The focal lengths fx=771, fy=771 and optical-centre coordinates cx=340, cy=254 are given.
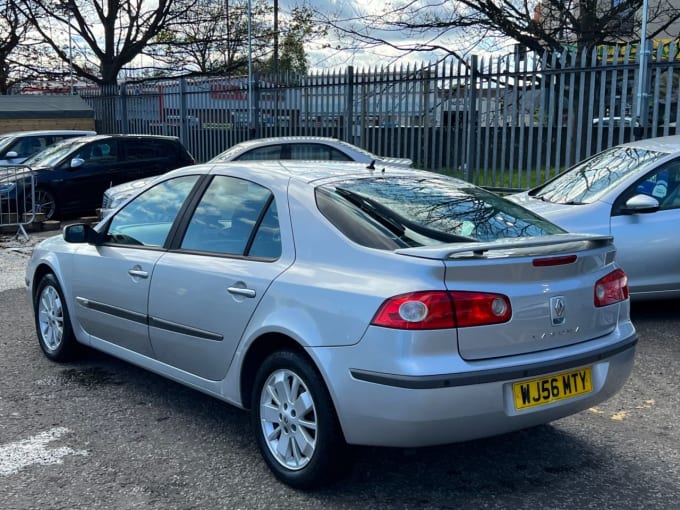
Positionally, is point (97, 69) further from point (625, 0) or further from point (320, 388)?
point (320, 388)

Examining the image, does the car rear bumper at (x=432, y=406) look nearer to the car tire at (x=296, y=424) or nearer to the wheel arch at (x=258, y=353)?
the car tire at (x=296, y=424)

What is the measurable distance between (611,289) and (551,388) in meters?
0.66

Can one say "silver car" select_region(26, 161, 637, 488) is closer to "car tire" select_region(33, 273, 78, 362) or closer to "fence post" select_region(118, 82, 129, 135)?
"car tire" select_region(33, 273, 78, 362)

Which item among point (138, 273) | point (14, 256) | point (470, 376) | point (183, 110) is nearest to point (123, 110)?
point (183, 110)

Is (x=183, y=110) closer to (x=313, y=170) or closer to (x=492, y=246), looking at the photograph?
(x=313, y=170)

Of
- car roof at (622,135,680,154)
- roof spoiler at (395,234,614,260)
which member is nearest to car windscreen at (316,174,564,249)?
roof spoiler at (395,234,614,260)

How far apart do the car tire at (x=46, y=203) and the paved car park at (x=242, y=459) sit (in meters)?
8.90

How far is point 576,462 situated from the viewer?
12.8 feet

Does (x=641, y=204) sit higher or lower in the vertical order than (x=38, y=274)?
higher

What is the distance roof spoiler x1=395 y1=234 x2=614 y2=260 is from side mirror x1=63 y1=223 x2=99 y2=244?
2.52 metres

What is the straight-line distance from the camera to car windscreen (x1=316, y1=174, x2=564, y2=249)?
3561 mm

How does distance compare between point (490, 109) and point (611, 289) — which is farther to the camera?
point (490, 109)

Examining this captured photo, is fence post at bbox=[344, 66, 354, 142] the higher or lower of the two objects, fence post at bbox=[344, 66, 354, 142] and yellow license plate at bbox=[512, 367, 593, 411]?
the higher

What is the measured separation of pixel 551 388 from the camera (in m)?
3.38
